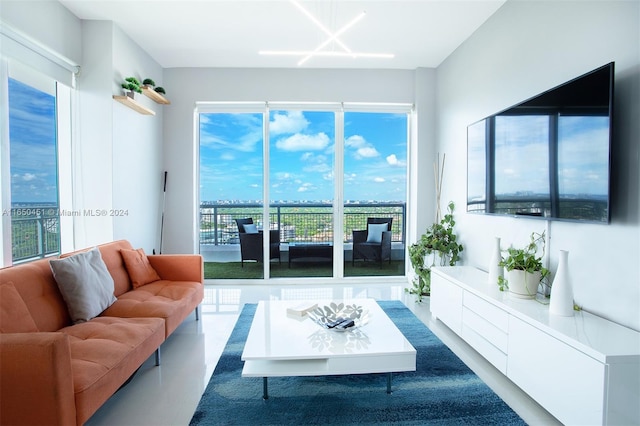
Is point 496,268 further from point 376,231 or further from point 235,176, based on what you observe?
point 235,176

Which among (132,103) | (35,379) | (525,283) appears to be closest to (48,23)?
(132,103)

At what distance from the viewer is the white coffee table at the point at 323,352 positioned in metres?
1.77

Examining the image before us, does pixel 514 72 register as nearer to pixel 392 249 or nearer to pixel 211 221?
pixel 392 249

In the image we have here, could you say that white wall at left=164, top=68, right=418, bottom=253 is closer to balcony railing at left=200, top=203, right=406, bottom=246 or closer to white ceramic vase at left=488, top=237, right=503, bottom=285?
balcony railing at left=200, top=203, right=406, bottom=246

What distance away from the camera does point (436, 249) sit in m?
A: 3.66

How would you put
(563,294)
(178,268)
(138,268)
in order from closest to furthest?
(563,294), (138,268), (178,268)

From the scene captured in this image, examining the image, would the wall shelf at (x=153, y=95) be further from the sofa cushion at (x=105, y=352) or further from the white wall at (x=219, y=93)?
the sofa cushion at (x=105, y=352)

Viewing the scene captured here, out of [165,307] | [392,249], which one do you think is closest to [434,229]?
[392,249]

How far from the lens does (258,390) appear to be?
2008 mm

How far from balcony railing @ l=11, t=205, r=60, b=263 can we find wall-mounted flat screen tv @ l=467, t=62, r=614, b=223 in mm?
3969

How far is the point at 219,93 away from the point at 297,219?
6.67 ft

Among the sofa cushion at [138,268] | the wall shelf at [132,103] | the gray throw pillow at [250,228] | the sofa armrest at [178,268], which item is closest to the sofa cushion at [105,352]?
the sofa cushion at [138,268]

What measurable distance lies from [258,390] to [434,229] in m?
2.66

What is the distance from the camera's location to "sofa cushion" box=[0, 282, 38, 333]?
5.57 feet
